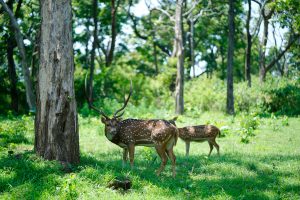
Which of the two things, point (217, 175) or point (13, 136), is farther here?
point (13, 136)

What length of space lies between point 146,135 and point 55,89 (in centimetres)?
239

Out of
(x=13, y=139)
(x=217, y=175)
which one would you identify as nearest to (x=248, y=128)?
(x=217, y=175)

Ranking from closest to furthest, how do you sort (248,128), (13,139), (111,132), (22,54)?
1. (111,132)
2. (13,139)
3. (248,128)
4. (22,54)

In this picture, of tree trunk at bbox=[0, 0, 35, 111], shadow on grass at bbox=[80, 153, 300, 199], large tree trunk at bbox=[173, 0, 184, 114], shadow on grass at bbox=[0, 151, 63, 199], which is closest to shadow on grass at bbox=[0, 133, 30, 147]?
shadow on grass at bbox=[80, 153, 300, 199]

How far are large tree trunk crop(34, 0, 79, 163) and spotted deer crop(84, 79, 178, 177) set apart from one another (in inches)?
43.5

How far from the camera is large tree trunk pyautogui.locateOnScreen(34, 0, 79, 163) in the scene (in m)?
10.0

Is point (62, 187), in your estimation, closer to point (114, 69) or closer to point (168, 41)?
point (114, 69)

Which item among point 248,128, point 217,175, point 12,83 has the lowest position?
point 217,175

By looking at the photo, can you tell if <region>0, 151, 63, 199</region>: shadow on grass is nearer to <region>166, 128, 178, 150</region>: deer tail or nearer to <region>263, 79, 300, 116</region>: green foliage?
<region>166, 128, 178, 150</region>: deer tail

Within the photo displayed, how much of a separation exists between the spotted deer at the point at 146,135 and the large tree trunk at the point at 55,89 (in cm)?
111

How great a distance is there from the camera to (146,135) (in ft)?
34.1

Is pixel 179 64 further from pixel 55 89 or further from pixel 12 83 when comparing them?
pixel 55 89

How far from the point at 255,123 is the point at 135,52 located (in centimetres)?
3805

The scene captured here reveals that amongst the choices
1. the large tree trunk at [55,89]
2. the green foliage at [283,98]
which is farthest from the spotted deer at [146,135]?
the green foliage at [283,98]
